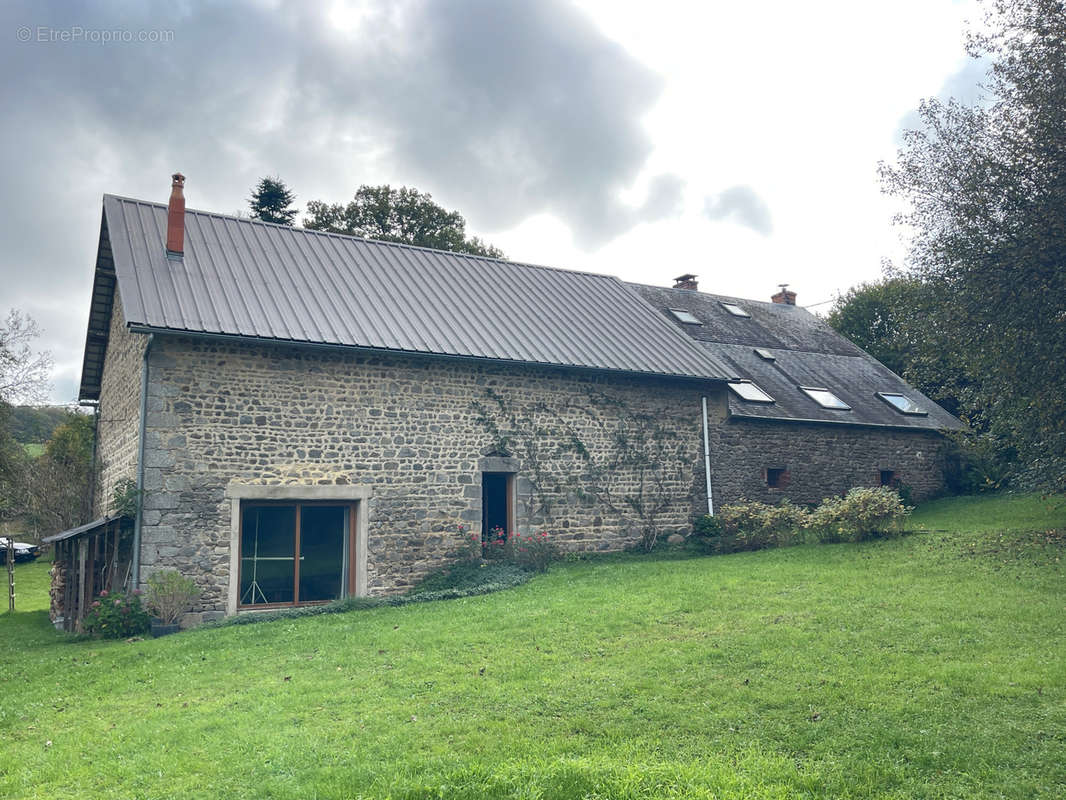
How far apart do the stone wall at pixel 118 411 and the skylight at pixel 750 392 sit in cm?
1271

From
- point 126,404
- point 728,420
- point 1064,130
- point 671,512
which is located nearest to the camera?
point 1064,130

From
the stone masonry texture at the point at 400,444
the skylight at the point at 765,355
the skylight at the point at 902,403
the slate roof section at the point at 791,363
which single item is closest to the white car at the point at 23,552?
the stone masonry texture at the point at 400,444

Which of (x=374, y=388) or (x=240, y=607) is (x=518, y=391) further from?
(x=240, y=607)

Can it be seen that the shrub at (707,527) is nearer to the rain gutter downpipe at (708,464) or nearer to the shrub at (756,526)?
the shrub at (756,526)

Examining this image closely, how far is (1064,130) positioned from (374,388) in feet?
36.1

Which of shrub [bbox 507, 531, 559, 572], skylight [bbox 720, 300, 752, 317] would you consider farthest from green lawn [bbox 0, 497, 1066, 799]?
skylight [bbox 720, 300, 752, 317]

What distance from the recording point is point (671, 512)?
17.4 meters

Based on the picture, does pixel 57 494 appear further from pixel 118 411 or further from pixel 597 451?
pixel 597 451

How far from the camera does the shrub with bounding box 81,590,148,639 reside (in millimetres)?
12203

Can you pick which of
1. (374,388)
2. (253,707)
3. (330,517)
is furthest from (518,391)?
(253,707)

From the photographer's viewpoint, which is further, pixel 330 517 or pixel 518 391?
pixel 518 391

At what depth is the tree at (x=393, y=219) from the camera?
32.9 m

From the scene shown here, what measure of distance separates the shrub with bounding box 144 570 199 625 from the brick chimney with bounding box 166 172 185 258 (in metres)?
5.89

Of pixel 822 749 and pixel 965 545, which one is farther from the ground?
pixel 965 545
